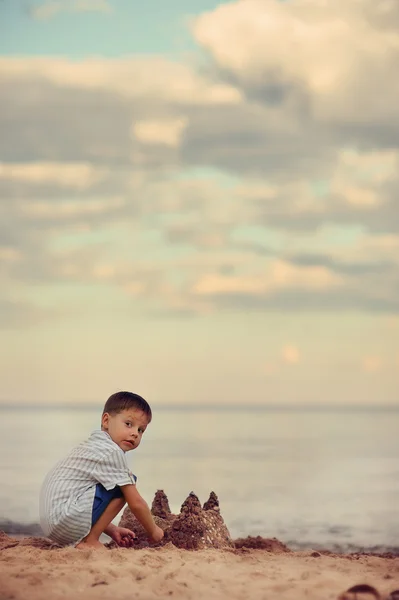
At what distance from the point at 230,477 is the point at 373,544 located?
4618 mm

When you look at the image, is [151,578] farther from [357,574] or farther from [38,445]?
[38,445]

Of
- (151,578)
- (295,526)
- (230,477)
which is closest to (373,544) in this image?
(295,526)

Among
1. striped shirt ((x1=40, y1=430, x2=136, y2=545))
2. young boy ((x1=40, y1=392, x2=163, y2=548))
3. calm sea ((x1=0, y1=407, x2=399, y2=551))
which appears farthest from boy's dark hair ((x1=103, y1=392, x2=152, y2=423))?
calm sea ((x1=0, y1=407, x2=399, y2=551))

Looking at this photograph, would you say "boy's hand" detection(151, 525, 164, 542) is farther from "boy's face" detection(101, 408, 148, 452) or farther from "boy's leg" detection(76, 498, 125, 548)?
"boy's face" detection(101, 408, 148, 452)

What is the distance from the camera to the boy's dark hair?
525 cm

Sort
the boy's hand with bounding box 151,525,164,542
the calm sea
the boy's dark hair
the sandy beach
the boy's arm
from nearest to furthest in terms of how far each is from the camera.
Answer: the sandy beach, the boy's arm, the boy's hand with bounding box 151,525,164,542, the boy's dark hair, the calm sea

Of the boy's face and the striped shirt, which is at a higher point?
the boy's face

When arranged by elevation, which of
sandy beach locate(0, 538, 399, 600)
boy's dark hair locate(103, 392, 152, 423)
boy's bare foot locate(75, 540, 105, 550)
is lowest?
sandy beach locate(0, 538, 399, 600)

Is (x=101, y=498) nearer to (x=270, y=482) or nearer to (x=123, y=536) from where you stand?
(x=123, y=536)

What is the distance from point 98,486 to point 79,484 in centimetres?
12

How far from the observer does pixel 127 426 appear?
525cm

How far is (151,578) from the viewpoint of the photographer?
4164 millimetres

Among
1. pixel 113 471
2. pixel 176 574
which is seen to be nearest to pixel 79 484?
pixel 113 471

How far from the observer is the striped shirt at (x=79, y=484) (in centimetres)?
500
